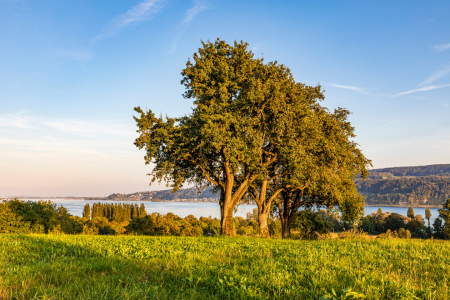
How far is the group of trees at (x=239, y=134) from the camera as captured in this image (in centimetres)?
1770

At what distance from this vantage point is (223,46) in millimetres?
21875

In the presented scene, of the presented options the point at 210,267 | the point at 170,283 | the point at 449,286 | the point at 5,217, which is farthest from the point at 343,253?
the point at 5,217

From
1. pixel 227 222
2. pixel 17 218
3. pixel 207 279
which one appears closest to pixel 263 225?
pixel 227 222

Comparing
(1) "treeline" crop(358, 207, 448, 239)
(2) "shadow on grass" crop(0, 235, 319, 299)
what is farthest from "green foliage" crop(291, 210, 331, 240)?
(1) "treeline" crop(358, 207, 448, 239)

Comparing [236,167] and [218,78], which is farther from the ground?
[218,78]

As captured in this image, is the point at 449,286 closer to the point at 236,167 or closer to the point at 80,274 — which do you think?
the point at 80,274

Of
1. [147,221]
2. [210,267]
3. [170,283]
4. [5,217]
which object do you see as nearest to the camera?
[170,283]

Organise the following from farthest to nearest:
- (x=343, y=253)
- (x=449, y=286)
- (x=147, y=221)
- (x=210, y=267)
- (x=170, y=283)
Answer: (x=147, y=221) < (x=343, y=253) < (x=210, y=267) < (x=170, y=283) < (x=449, y=286)

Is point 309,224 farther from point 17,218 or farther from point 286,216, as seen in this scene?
point 17,218

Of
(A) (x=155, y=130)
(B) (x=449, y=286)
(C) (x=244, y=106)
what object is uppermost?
(C) (x=244, y=106)

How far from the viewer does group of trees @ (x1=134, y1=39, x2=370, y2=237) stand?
58.1ft

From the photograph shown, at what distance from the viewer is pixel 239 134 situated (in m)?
18.1

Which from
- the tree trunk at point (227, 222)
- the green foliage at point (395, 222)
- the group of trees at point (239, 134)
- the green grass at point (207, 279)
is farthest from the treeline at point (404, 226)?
the green grass at point (207, 279)

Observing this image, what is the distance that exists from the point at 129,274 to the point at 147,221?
5956 cm
